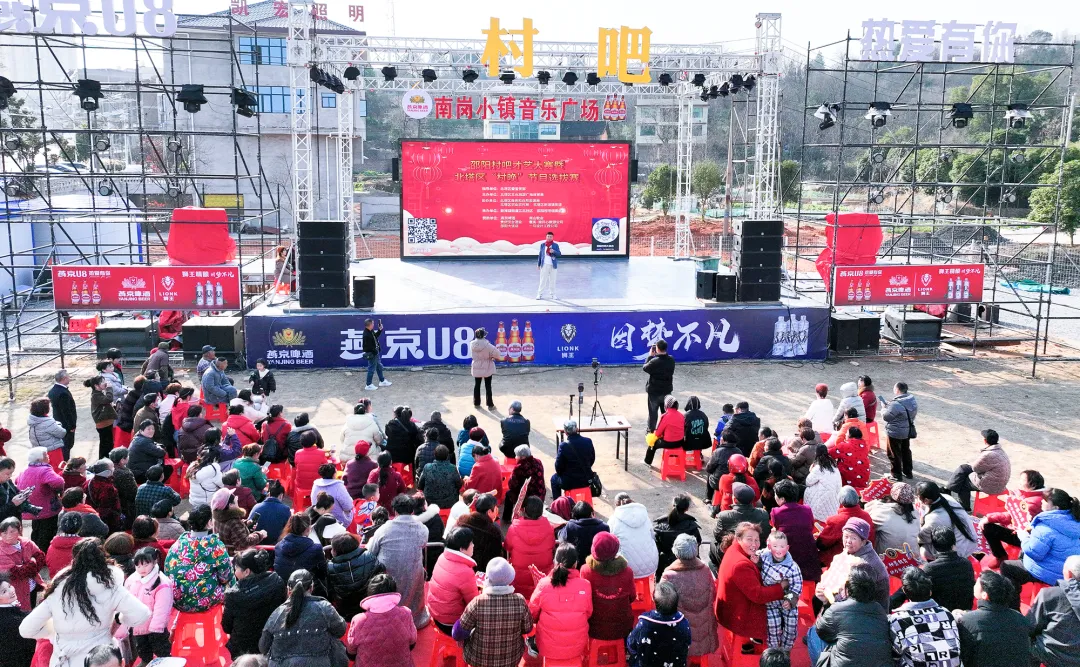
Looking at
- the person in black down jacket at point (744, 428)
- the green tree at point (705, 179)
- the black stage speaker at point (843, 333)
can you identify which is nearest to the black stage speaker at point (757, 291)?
the black stage speaker at point (843, 333)

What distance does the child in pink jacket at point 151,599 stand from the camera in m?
4.87

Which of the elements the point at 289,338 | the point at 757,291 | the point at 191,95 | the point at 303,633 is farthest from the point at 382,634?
the point at 757,291

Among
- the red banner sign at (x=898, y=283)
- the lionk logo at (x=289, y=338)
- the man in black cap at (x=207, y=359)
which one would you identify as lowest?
the lionk logo at (x=289, y=338)

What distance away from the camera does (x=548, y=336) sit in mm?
14391

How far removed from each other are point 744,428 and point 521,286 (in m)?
9.38

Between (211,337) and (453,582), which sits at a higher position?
(211,337)

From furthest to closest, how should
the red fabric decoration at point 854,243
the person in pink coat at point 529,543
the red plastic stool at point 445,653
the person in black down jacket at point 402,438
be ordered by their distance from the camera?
the red fabric decoration at point 854,243
the person in black down jacket at point 402,438
the person in pink coat at point 529,543
the red plastic stool at point 445,653

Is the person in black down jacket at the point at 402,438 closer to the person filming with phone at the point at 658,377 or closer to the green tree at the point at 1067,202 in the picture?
the person filming with phone at the point at 658,377

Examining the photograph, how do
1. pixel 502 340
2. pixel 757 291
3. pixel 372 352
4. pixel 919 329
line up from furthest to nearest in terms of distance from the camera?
pixel 919 329 → pixel 757 291 → pixel 502 340 → pixel 372 352

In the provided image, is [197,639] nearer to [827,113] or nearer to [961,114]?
[827,113]

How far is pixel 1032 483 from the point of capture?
645cm

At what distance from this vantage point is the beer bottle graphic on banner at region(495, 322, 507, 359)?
46.7ft

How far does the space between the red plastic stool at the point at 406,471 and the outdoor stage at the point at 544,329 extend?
5660mm

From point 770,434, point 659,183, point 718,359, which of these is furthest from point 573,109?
point 770,434
